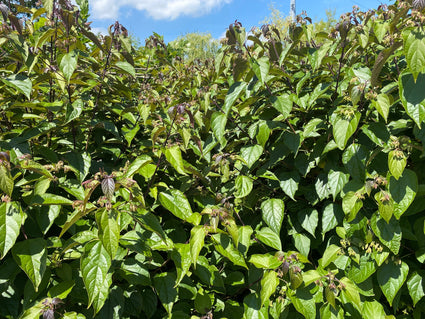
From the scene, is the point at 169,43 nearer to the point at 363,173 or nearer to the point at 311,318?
the point at 363,173

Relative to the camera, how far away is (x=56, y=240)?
5.57ft

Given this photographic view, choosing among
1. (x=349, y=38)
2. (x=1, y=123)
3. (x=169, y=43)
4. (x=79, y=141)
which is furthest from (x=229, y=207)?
(x=169, y=43)

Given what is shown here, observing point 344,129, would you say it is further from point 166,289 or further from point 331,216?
point 166,289

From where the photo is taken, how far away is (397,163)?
1680mm

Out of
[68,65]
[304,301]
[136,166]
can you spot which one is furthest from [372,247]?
[68,65]

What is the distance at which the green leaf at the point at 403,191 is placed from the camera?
1.75 meters

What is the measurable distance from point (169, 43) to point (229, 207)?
3891 millimetres

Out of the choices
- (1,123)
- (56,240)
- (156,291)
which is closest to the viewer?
(56,240)

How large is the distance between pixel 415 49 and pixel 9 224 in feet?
6.59

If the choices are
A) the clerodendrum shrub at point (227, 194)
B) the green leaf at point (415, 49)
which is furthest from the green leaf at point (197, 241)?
the green leaf at point (415, 49)

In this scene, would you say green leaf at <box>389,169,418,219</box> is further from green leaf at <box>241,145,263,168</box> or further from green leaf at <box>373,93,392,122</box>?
green leaf at <box>241,145,263,168</box>

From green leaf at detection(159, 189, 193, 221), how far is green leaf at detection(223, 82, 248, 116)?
0.61 metres

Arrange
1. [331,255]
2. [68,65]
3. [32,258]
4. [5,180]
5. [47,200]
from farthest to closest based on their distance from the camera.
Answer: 1. [331,255]
2. [68,65]
3. [47,200]
4. [32,258]
5. [5,180]

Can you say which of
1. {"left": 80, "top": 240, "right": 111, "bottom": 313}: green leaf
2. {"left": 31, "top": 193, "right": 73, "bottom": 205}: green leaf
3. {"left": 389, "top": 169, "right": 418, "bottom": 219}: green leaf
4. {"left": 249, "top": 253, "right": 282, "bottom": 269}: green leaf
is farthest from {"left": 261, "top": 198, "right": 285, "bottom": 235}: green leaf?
{"left": 31, "top": 193, "right": 73, "bottom": 205}: green leaf
